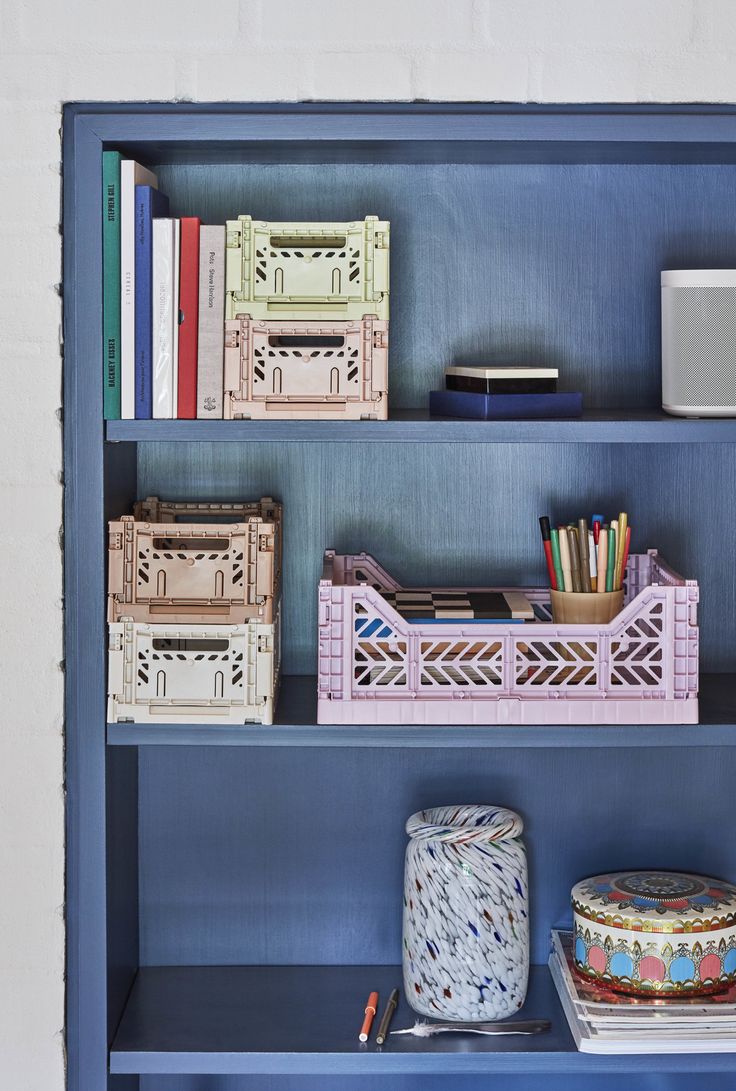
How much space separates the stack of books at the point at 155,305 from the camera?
1.30m

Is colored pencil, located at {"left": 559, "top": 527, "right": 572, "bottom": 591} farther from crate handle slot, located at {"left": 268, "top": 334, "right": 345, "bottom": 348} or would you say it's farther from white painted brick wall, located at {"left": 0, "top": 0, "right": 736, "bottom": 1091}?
white painted brick wall, located at {"left": 0, "top": 0, "right": 736, "bottom": 1091}

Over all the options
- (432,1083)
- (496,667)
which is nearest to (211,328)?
(496,667)

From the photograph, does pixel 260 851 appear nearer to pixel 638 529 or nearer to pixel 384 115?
pixel 638 529

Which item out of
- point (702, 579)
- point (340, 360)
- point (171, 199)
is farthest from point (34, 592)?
point (702, 579)

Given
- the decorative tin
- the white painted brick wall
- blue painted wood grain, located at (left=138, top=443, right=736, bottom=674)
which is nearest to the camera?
the white painted brick wall

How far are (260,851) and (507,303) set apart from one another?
756mm

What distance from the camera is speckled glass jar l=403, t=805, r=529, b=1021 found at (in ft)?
4.69

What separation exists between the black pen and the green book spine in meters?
0.74

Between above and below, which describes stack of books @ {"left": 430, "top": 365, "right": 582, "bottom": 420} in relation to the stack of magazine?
above

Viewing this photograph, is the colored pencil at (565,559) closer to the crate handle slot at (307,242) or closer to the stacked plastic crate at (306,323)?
the stacked plastic crate at (306,323)

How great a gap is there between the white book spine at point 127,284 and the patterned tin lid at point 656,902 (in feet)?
2.49

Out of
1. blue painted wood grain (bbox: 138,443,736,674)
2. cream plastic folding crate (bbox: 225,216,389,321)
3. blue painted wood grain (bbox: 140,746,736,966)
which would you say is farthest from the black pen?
cream plastic folding crate (bbox: 225,216,389,321)

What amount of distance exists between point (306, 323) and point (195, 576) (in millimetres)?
303

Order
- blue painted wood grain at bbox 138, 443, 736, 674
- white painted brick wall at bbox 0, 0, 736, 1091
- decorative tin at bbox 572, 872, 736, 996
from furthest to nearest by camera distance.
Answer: blue painted wood grain at bbox 138, 443, 736, 674
decorative tin at bbox 572, 872, 736, 996
white painted brick wall at bbox 0, 0, 736, 1091
